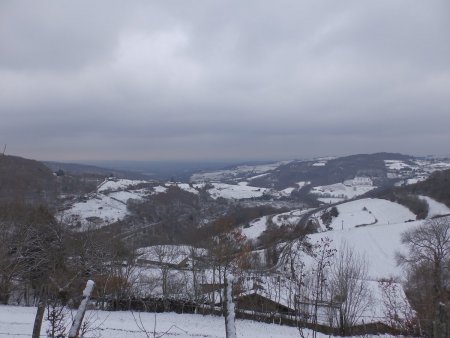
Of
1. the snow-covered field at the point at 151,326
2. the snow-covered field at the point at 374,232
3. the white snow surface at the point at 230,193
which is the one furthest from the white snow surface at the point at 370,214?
the snow-covered field at the point at 151,326

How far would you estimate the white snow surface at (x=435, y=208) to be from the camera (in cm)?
8824

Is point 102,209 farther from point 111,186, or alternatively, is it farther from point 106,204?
point 111,186

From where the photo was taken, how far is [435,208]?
9488 centimetres

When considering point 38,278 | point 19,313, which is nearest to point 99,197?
point 38,278

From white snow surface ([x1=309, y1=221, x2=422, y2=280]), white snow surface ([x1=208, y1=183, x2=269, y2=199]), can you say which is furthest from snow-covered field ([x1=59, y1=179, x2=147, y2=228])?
white snow surface ([x1=309, y1=221, x2=422, y2=280])

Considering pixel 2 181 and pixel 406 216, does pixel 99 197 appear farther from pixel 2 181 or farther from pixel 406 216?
pixel 406 216

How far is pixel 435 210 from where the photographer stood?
93000 millimetres

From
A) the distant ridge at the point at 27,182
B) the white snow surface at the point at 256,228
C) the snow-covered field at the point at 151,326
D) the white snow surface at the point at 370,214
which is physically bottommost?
the snow-covered field at the point at 151,326

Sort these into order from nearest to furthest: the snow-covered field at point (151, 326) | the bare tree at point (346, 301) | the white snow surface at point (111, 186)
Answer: the snow-covered field at point (151, 326) < the bare tree at point (346, 301) < the white snow surface at point (111, 186)

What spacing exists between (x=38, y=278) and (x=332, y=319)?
73.3ft

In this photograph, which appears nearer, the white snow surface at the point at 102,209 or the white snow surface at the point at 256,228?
the white snow surface at the point at 256,228

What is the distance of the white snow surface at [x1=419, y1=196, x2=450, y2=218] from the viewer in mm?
88244

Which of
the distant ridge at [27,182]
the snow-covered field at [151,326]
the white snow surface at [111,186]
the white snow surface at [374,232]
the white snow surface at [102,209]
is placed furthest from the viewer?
the white snow surface at [111,186]

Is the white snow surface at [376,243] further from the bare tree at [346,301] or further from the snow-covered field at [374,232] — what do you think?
the bare tree at [346,301]
